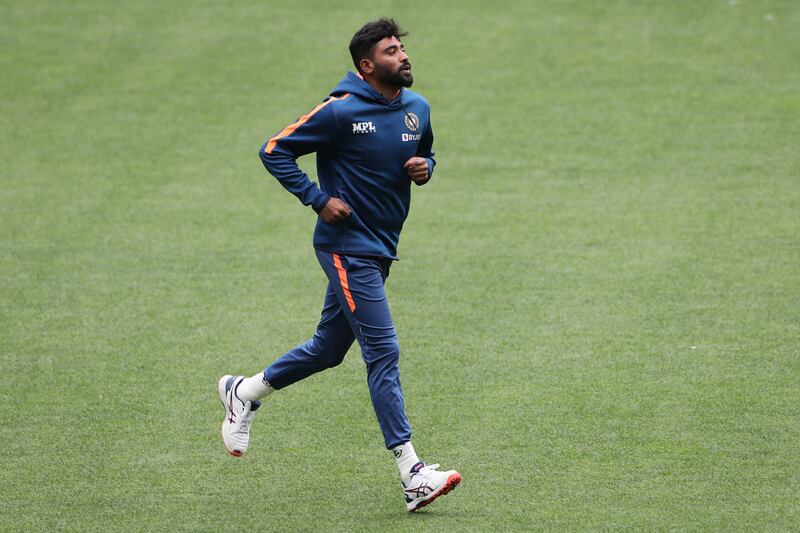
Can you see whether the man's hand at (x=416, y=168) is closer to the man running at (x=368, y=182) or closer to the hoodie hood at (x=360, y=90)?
the man running at (x=368, y=182)

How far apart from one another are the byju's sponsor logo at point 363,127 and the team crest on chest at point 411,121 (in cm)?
20

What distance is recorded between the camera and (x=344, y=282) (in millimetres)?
5406

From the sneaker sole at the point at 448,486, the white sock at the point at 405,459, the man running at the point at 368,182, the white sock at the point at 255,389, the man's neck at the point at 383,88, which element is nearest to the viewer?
the sneaker sole at the point at 448,486

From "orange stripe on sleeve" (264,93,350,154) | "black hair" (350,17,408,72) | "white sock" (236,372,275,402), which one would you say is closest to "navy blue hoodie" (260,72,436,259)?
"orange stripe on sleeve" (264,93,350,154)

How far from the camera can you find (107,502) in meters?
5.32

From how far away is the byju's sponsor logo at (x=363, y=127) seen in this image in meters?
5.36

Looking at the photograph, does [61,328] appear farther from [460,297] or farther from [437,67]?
[437,67]

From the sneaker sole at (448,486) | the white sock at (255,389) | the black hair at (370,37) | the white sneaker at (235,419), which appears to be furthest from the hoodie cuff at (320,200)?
the sneaker sole at (448,486)

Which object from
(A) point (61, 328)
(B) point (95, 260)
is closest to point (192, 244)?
(B) point (95, 260)

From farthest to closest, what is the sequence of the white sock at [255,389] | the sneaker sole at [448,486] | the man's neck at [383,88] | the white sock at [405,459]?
the white sock at [255,389] → the man's neck at [383,88] → the white sock at [405,459] → the sneaker sole at [448,486]

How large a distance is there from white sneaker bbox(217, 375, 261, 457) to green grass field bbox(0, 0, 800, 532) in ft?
0.46

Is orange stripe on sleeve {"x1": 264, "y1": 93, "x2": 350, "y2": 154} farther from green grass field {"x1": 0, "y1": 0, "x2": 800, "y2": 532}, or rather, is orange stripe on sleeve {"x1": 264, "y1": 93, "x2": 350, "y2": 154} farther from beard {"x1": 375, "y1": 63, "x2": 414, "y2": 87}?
green grass field {"x1": 0, "y1": 0, "x2": 800, "y2": 532}

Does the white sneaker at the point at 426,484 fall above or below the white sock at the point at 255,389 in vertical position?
below

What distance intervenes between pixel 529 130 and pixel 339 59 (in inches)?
115
